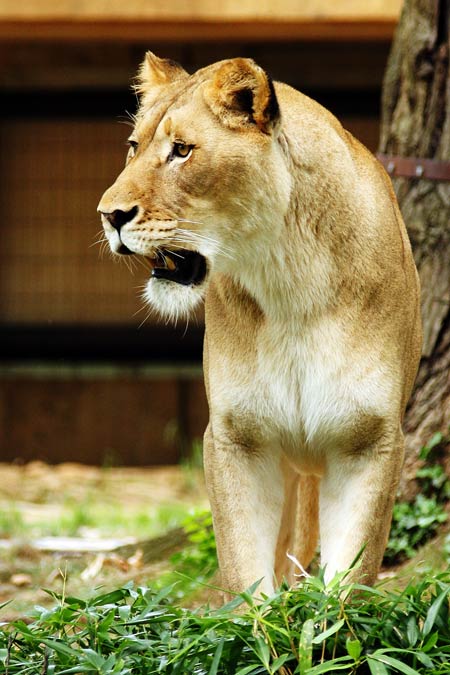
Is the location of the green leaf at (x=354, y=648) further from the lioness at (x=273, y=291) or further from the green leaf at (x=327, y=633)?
the lioness at (x=273, y=291)

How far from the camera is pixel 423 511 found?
180 inches

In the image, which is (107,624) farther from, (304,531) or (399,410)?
(304,531)

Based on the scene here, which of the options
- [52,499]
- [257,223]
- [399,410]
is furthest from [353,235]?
[52,499]

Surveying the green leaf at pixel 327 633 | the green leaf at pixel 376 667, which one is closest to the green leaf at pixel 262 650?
the green leaf at pixel 327 633

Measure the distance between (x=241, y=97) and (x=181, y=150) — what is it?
211mm

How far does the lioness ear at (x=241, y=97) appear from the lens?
10.8ft

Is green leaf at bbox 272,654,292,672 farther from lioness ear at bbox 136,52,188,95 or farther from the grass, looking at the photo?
lioness ear at bbox 136,52,188,95

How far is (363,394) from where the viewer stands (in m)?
3.40

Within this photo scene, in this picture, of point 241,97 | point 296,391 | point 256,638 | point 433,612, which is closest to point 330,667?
point 256,638

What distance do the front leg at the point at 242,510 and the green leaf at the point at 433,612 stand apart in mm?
664

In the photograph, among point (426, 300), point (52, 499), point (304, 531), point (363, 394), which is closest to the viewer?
point (363, 394)

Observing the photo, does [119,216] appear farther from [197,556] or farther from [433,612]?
[197,556]

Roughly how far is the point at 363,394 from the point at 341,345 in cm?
14

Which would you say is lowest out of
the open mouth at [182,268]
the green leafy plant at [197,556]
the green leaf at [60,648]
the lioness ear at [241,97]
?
the green leafy plant at [197,556]
